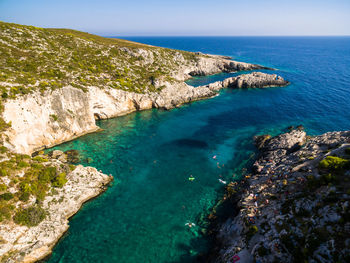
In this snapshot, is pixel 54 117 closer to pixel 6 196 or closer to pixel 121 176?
pixel 121 176

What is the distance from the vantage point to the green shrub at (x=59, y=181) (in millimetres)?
27219

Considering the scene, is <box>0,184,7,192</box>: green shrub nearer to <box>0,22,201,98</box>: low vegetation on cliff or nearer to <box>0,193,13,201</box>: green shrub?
<box>0,193,13,201</box>: green shrub

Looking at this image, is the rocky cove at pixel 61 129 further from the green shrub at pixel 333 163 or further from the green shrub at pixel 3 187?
the green shrub at pixel 333 163

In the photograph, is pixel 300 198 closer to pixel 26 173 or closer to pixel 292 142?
pixel 292 142

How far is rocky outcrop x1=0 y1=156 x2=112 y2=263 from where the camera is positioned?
66.3 feet

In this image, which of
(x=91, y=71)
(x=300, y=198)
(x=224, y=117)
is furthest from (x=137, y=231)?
(x=91, y=71)

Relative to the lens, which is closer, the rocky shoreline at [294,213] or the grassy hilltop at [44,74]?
the rocky shoreline at [294,213]

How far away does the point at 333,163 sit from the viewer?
20797mm

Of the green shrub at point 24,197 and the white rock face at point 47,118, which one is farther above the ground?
the white rock face at point 47,118

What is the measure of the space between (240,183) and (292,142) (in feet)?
51.6

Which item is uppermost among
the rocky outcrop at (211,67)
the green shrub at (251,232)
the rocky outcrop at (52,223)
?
the rocky outcrop at (211,67)

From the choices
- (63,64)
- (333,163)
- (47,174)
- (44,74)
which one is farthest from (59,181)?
(63,64)

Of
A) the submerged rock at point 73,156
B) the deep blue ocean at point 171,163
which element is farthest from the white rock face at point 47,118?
the submerged rock at point 73,156

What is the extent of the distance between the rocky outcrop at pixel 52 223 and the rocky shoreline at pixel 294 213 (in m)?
20.4
